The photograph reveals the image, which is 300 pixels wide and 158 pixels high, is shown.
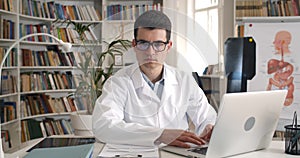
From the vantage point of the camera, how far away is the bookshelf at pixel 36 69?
4238 mm

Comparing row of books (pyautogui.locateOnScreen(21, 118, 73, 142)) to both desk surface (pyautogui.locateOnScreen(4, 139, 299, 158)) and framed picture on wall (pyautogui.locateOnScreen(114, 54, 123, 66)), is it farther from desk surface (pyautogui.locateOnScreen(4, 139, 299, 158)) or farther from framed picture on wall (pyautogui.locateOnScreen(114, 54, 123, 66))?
framed picture on wall (pyautogui.locateOnScreen(114, 54, 123, 66))


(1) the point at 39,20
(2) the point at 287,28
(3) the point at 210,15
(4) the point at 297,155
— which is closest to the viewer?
(3) the point at 210,15

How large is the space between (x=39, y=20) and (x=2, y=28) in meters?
0.77

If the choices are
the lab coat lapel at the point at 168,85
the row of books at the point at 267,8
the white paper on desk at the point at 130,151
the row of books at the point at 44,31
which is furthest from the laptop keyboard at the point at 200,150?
the row of books at the point at 44,31

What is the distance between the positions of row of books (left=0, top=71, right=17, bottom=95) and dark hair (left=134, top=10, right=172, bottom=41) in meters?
3.15

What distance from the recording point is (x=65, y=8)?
489 centimetres

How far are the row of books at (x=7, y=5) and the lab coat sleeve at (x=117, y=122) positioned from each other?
125 inches

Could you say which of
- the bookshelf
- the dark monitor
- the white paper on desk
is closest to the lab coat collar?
the white paper on desk

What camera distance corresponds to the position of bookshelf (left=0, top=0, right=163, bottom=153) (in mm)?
4238

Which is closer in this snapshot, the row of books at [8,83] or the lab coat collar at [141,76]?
the lab coat collar at [141,76]

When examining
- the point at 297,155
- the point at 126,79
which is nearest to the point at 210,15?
the point at 126,79

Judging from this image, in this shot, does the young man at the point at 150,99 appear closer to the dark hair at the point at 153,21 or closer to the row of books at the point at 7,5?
the dark hair at the point at 153,21

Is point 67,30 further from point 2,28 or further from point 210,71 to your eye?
point 210,71

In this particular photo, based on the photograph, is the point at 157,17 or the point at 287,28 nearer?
the point at 157,17
